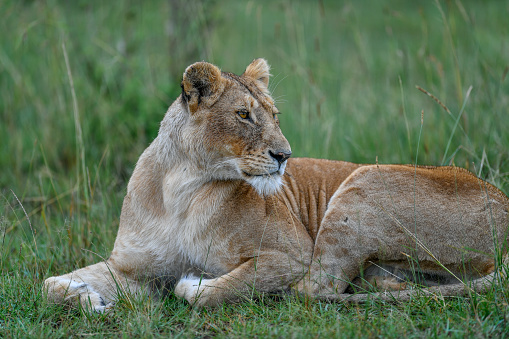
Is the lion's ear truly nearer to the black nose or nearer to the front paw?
the black nose

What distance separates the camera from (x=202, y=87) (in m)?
3.80

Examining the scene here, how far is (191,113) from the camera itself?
151 inches

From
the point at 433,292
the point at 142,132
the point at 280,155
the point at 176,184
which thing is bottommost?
the point at 433,292

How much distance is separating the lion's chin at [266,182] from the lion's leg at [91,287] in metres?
1.05

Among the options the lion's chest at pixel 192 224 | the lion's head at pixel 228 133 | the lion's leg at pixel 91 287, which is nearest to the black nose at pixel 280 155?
the lion's head at pixel 228 133

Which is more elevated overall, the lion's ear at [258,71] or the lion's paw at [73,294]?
the lion's ear at [258,71]

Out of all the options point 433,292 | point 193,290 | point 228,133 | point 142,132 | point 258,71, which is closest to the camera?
point 433,292

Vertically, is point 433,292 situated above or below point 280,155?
below

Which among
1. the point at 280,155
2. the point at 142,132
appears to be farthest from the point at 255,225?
the point at 142,132

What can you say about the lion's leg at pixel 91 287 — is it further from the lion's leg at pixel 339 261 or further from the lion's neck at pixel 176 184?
the lion's leg at pixel 339 261

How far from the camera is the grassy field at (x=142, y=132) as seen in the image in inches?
131

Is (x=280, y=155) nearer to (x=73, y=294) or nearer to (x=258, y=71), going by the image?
(x=258, y=71)

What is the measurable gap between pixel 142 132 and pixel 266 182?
3461 millimetres

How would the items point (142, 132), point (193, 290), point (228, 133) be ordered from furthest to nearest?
point (142, 132), point (228, 133), point (193, 290)
